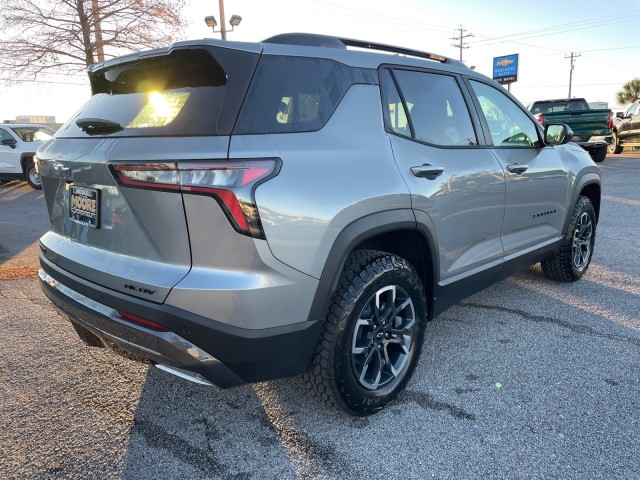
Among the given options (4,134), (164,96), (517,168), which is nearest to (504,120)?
(517,168)

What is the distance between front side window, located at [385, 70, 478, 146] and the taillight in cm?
98

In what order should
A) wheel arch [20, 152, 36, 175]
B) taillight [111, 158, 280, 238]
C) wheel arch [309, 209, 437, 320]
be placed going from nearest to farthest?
taillight [111, 158, 280, 238], wheel arch [309, 209, 437, 320], wheel arch [20, 152, 36, 175]

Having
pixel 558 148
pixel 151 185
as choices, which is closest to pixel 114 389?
pixel 151 185

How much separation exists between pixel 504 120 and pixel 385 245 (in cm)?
158

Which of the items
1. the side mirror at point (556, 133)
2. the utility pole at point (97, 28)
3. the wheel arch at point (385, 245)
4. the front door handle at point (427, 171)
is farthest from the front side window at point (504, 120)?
the utility pole at point (97, 28)

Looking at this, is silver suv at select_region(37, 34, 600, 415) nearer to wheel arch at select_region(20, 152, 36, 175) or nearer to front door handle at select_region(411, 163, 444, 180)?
front door handle at select_region(411, 163, 444, 180)

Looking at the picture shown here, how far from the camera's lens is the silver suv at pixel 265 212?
1.93m

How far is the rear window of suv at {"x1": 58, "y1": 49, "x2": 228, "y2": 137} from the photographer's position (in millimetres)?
2023

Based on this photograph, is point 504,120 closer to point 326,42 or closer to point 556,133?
point 556,133

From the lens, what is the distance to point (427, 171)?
8.71 feet

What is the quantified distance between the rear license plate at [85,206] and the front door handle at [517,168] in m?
2.58

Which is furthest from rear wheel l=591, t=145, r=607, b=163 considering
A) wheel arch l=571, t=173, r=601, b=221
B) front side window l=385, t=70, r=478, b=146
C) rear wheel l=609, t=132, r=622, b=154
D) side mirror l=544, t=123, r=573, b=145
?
front side window l=385, t=70, r=478, b=146

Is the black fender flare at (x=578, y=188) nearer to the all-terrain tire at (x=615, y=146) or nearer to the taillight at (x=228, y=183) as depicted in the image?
the taillight at (x=228, y=183)

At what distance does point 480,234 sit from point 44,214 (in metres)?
8.30
